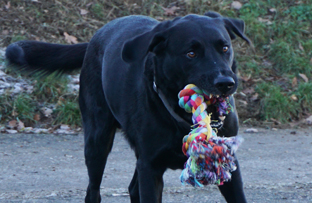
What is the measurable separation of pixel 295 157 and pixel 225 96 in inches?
119

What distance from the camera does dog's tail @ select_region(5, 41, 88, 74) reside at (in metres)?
4.07

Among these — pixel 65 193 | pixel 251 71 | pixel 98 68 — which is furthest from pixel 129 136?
pixel 251 71

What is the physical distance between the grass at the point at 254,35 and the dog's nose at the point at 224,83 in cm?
410

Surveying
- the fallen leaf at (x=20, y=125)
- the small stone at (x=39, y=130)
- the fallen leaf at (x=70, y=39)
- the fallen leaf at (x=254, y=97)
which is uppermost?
the fallen leaf at (x=70, y=39)

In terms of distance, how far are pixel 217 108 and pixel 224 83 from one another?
1.03ft

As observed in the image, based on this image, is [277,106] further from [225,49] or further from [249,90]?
[225,49]

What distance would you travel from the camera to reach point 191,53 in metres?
2.65

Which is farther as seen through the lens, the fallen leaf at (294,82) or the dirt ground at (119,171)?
the fallen leaf at (294,82)

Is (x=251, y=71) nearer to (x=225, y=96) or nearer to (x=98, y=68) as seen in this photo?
(x=98, y=68)

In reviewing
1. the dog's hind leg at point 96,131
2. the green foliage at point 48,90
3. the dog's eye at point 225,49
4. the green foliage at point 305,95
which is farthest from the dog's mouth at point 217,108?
the green foliage at point 305,95

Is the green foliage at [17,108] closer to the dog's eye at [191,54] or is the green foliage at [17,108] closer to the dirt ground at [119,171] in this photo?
the dirt ground at [119,171]

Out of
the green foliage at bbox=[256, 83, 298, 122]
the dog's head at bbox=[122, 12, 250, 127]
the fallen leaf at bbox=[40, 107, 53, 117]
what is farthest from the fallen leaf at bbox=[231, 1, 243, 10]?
the dog's head at bbox=[122, 12, 250, 127]

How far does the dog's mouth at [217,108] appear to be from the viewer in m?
2.67

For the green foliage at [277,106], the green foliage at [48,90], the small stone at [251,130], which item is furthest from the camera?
the green foliage at [277,106]
